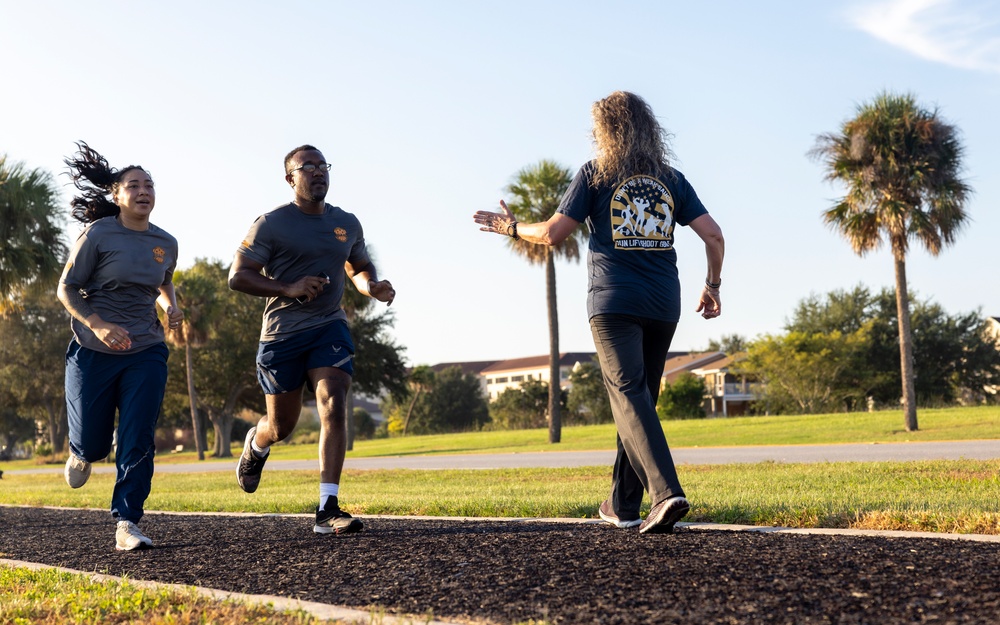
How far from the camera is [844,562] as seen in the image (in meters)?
3.80

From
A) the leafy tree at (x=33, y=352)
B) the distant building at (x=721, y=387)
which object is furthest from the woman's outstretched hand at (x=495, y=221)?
the distant building at (x=721, y=387)

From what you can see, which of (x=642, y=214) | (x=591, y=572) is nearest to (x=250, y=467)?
(x=642, y=214)

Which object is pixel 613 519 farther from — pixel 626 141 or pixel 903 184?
pixel 903 184

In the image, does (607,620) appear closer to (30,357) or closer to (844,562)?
(844,562)

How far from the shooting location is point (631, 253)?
5238 mm

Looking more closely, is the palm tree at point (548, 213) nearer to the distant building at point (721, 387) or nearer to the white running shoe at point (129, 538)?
the white running shoe at point (129, 538)

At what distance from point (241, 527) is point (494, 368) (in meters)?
121

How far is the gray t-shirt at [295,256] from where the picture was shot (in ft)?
20.1

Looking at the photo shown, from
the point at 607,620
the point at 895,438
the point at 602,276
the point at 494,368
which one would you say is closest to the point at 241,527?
the point at 602,276

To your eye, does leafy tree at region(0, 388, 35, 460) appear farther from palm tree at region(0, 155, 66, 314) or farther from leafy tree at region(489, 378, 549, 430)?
palm tree at region(0, 155, 66, 314)

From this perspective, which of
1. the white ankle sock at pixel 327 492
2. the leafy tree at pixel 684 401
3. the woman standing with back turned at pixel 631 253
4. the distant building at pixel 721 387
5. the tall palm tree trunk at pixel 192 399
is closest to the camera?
the woman standing with back turned at pixel 631 253

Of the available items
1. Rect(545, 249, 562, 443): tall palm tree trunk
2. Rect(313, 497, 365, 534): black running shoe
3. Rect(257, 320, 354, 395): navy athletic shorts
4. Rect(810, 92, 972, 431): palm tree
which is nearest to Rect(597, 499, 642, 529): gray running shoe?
Rect(313, 497, 365, 534): black running shoe

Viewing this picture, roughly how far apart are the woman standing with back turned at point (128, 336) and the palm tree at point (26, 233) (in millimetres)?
16090

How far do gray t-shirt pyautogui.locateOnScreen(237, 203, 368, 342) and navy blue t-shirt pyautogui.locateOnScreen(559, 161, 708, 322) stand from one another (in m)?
1.62
